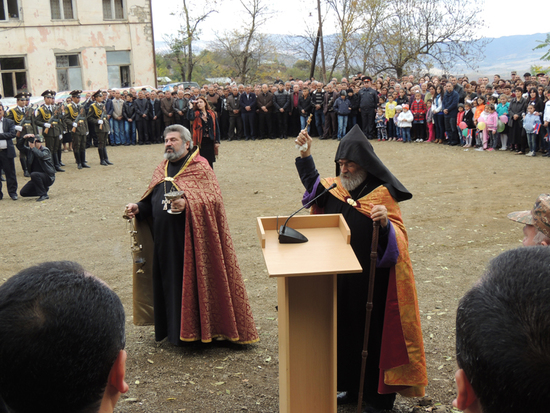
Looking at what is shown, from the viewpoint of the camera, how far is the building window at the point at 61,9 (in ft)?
100

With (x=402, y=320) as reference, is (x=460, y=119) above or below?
above

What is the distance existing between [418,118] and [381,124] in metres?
1.41

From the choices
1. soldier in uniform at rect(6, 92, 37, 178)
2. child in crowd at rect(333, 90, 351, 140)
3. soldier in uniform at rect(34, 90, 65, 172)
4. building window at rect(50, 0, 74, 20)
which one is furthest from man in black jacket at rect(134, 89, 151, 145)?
building window at rect(50, 0, 74, 20)

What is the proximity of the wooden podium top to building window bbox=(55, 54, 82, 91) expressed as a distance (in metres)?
30.9

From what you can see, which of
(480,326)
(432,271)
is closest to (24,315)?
(480,326)

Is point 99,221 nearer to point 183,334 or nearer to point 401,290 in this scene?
point 183,334

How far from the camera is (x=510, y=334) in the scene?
47.9 inches

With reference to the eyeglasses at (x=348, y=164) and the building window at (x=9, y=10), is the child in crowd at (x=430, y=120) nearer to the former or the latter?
the eyeglasses at (x=348, y=164)

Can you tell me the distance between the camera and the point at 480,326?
128 centimetres

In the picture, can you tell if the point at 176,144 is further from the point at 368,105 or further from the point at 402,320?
the point at 368,105

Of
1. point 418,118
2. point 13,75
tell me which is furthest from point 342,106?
point 13,75

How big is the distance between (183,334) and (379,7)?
28.9 metres

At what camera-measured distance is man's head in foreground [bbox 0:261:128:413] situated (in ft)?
4.52

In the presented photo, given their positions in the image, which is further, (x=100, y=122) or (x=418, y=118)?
(x=418, y=118)
